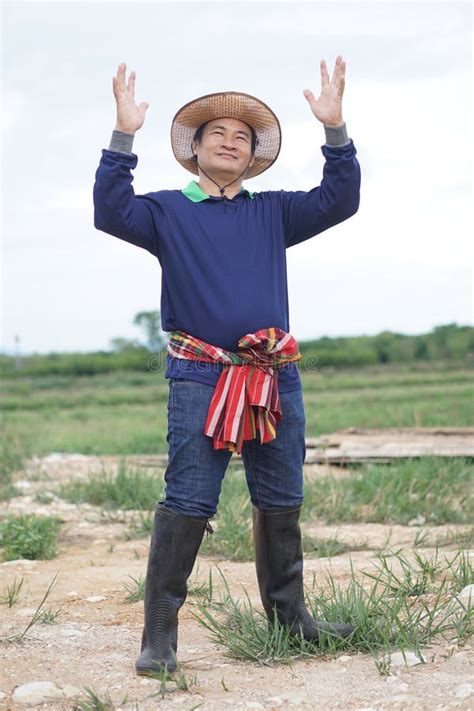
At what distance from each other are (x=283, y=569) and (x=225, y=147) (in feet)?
5.22

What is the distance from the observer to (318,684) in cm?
296

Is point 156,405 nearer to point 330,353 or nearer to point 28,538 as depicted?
point 330,353

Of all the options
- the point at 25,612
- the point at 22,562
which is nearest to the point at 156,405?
the point at 22,562

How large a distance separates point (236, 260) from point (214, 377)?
426 mm

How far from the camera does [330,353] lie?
108 ft

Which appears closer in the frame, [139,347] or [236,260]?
[236,260]

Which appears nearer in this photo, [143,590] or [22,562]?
[143,590]

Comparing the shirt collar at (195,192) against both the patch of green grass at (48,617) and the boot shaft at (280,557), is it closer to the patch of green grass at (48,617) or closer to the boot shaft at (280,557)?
the boot shaft at (280,557)

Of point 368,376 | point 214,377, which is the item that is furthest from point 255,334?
point 368,376

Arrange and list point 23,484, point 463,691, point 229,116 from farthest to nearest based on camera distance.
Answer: point 23,484 → point 229,116 → point 463,691

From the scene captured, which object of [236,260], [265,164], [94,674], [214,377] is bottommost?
[94,674]

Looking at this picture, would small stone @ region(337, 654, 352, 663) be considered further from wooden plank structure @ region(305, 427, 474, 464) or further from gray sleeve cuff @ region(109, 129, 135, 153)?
wooden plank structure @ region(305, 427, 474, 464)

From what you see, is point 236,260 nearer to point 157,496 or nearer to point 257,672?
point 257,672

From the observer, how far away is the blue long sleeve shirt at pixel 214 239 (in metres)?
3.27
